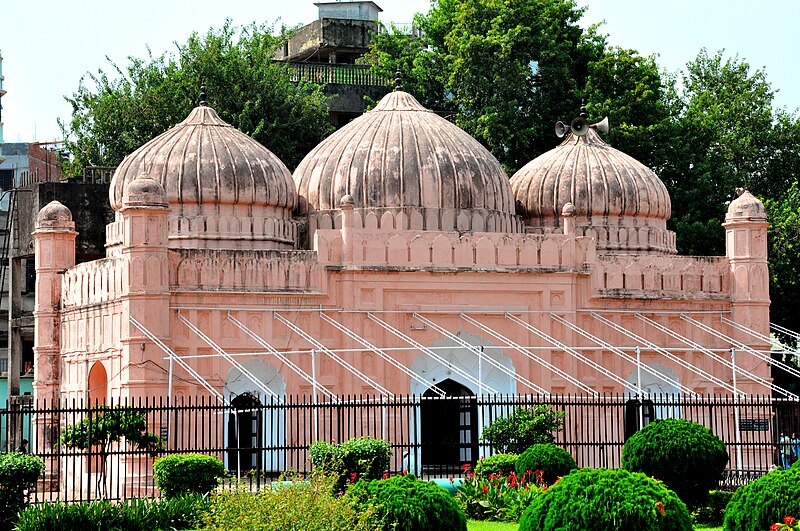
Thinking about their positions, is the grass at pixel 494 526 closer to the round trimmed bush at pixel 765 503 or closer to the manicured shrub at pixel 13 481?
the round trimmed bush at pixel 765 503

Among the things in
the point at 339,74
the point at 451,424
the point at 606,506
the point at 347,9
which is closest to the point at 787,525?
the point at 606,506

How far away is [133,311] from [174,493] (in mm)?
5626

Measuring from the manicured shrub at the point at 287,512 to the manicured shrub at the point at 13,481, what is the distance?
16.1 feet

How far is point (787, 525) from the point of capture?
1275 centimetres

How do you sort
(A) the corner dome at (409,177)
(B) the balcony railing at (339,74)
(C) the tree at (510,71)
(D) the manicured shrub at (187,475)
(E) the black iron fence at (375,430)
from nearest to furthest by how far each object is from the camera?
(D) the manicured shrub at (187,475), (E) the black iron fence at (375,430), (A) the corner dome at (409,177), (C) the tree at (510,71), (B) the balcony railing at (339,74)

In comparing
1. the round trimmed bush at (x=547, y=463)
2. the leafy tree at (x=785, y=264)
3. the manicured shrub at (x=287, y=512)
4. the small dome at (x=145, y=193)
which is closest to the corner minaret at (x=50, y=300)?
the small dome at (x=145, y=193)

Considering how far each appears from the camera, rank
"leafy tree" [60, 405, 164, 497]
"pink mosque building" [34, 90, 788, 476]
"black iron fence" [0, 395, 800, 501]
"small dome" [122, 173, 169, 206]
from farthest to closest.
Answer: "pink mosque building" [34, 90, 788, 476] < "small dome" [122, 173, 169, 206] < "black iron fence" [0, 395, 800, 501] < "leafy tree" [60, 405, 164, 497]

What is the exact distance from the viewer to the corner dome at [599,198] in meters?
29.1

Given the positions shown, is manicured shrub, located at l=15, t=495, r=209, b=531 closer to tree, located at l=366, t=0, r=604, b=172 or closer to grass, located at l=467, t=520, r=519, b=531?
grass, located at l=467, t=520, r=519, b=531

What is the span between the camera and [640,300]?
26781mm

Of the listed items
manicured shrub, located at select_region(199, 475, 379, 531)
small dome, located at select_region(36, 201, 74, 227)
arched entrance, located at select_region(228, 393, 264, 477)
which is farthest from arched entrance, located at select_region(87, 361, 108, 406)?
manicured shrub, located at select_region(199, 475, 379, 531)

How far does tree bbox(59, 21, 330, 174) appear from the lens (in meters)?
37.6

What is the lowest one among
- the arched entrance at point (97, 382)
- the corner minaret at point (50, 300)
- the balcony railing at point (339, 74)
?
the arched entrance at point (97, 382)

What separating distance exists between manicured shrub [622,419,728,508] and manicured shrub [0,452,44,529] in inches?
286
